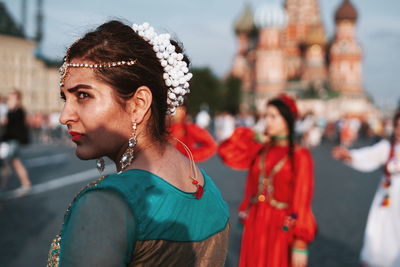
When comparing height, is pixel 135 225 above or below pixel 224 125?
above

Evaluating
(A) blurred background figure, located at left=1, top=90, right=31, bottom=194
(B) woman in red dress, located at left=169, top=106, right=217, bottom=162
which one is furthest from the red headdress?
(A) blurred background figure, located at left=1, top=90, right=31, bottom=194

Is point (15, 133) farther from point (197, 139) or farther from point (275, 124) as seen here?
point (275, 124)

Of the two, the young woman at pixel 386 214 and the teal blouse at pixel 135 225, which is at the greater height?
the teal blouse at pixel 135 225

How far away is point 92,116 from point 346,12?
67.1 metres

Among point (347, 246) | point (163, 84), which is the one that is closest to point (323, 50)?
point (347, 246)

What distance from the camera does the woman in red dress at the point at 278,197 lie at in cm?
362

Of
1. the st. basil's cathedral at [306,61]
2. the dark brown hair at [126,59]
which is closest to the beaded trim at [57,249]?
the dark brown hair at [126,59]

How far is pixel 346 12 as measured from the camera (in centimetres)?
6381

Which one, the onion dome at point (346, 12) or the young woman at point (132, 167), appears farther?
the onion dome at point (346, 12)

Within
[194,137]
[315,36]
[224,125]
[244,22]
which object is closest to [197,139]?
[194,137]

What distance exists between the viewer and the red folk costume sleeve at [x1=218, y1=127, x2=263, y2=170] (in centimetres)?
436

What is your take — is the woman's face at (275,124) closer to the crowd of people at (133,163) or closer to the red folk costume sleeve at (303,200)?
the red folk costume sleeve at (303,200)

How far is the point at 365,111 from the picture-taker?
202ft

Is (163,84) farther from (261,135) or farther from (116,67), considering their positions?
(261,135)
